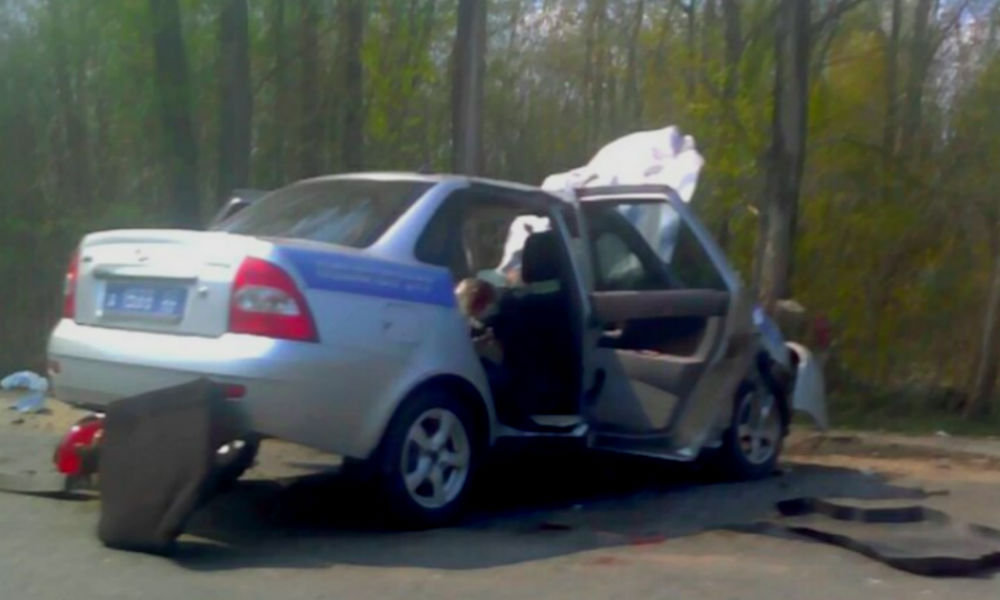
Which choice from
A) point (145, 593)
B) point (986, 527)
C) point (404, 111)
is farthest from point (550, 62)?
point (145, 593)

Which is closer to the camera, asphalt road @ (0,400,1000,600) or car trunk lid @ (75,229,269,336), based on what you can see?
asphalt road @ (0,400,1000,600)

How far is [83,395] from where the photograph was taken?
26.1 ft

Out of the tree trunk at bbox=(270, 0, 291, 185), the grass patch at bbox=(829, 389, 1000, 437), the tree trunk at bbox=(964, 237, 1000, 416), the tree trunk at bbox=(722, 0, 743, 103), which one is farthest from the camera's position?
the tree trunk at bbox=(270, 0, 291, 185)

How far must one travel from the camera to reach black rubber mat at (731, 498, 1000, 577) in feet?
24.4

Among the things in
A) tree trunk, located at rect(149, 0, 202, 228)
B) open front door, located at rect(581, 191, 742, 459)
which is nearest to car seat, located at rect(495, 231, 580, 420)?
open front door, located at rect(581, 191, 742, 459)

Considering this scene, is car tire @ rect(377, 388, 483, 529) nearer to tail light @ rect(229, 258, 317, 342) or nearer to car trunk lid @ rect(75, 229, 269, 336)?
tail light @ rect(229, 258, 317, 342)

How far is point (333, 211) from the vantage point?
8484 mm

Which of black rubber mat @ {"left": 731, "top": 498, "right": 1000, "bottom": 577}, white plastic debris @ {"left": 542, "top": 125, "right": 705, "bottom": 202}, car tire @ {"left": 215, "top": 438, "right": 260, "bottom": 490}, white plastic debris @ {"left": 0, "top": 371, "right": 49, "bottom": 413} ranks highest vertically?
white plastic debris @ {"left": 542, "top": 125, "right": 705, "bottom": 202}

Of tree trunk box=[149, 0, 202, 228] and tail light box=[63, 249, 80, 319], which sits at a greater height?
tree trunk box=[149, 0, 202, 228]

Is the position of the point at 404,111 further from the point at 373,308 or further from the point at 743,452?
the point at 373,308

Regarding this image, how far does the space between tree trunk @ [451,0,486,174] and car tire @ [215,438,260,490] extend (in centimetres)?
832

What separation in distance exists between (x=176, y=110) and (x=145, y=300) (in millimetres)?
13465

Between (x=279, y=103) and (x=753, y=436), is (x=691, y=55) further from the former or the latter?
(x=753, y=436)

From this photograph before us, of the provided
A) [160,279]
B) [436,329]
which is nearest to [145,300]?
[160,279]
